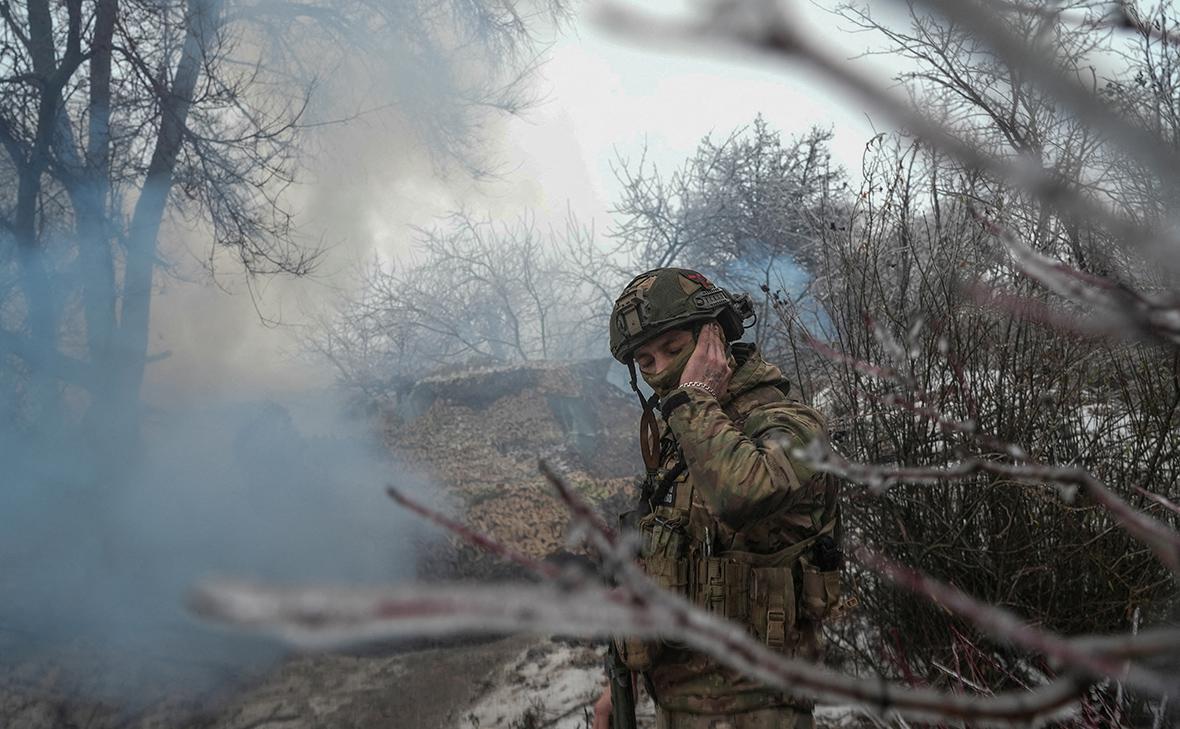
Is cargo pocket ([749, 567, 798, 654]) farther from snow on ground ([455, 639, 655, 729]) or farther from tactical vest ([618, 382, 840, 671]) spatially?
snow on ground ([455, 639, 655, 729])

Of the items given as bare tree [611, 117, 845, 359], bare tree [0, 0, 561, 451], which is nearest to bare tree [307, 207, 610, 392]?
bare tree [611, 117, 845, 359]

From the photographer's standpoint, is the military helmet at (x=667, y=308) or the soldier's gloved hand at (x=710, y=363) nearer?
the soldier's gloved hand at (x=710, y=363)

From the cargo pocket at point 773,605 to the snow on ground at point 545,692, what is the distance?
1.99 m

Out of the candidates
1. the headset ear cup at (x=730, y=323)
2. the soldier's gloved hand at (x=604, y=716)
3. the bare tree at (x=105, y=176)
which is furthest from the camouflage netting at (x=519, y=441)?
the headset ear cup at (x=730, y=323)

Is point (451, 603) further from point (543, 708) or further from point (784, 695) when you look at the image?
point (543, 708)

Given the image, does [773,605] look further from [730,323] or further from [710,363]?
[730,323]

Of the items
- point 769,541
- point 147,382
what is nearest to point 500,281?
point 147,382

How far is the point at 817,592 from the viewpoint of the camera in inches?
85.7

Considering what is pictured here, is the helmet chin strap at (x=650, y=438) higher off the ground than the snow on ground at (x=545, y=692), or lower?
higher

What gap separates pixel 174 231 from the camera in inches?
344

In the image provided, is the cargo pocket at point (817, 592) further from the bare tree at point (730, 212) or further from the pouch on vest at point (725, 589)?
the bare tree at point (730, 212)

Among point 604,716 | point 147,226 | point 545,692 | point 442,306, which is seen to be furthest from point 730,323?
point 442,306

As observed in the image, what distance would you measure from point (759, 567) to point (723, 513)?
30 cm

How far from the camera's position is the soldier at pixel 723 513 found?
201 centimetres
